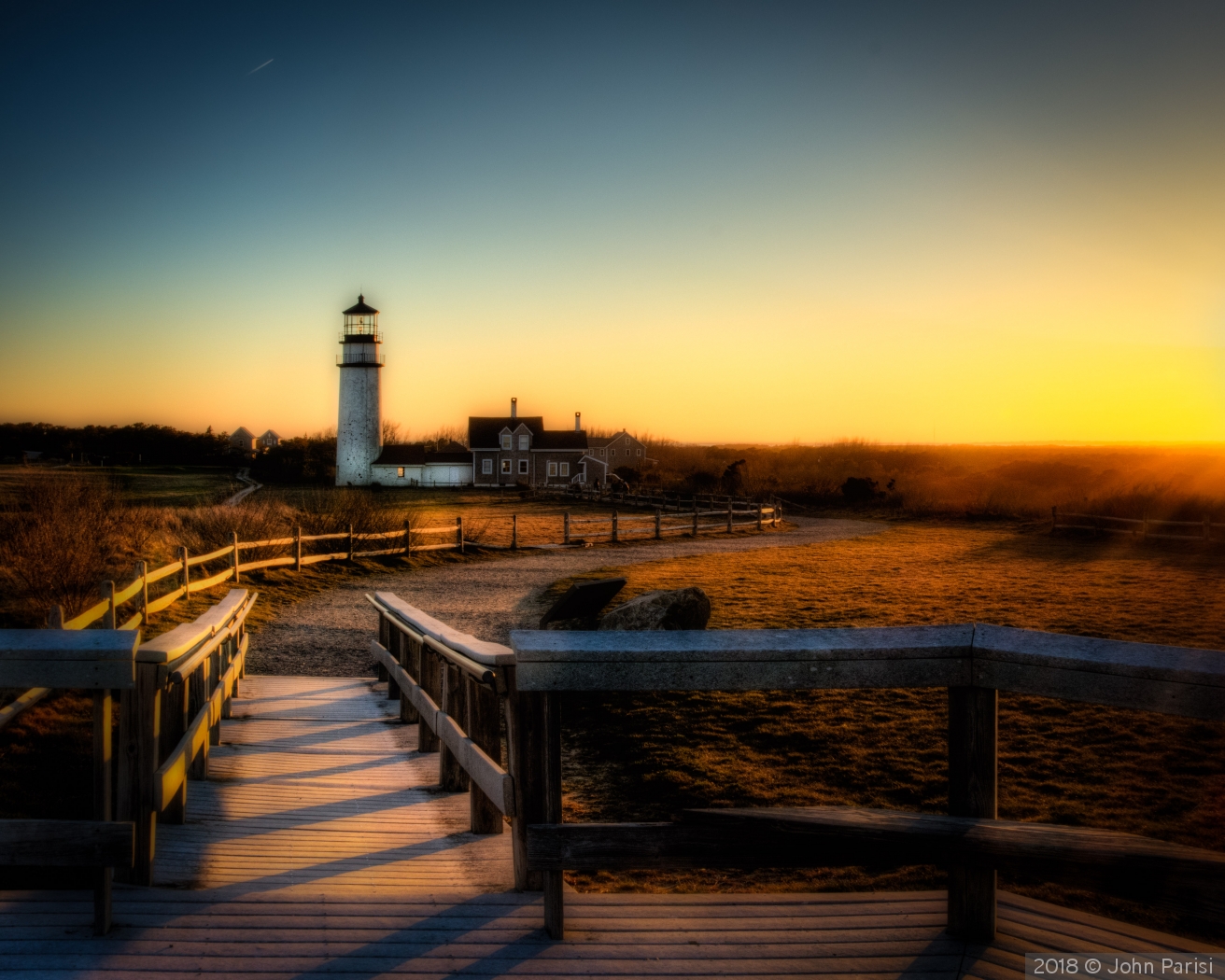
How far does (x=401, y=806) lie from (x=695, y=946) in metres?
2.80

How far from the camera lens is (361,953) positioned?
2.90 m

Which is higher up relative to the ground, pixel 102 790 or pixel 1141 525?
pixel 102 790

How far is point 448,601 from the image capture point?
18.9 m

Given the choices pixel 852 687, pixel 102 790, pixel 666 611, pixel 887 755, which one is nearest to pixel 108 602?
pixel 666 611

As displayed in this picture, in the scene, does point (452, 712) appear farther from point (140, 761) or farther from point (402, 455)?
point (402, 455)

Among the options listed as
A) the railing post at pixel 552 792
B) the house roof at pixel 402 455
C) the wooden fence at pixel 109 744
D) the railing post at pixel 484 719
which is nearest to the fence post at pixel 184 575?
the wooden fence at pixel 109 744

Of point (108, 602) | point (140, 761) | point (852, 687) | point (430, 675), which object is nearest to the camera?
point (852, 687)

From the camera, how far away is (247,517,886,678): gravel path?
13602 millimetres

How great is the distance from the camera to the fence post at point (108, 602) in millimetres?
9594

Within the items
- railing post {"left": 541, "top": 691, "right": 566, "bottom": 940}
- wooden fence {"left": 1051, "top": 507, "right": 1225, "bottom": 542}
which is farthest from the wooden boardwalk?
wooden fence {"left": 1051, "top": 507, "right": 1225, "bottom": 542}

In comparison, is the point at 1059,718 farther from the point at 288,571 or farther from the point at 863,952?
the point at 288,571

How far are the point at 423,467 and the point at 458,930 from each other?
68.6m

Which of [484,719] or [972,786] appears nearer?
[972,786]

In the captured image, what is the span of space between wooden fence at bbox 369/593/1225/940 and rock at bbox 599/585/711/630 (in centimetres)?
851
